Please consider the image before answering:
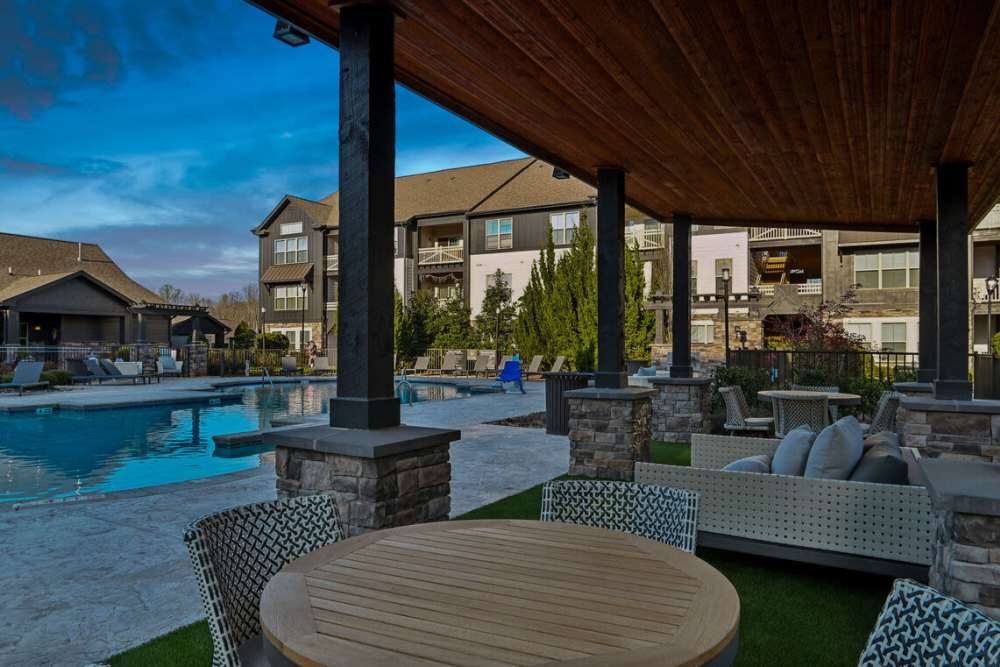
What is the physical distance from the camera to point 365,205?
3.45 meters

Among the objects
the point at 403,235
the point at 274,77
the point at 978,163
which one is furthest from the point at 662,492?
the point at 403,235

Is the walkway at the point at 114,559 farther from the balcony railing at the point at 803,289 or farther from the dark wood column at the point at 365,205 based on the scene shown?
the balcony railing at the point at 803,289

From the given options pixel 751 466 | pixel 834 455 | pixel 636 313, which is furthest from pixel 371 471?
pixel 636 313

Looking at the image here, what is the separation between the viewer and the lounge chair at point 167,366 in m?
20.6

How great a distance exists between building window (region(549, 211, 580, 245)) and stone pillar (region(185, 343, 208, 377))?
13.9 meters

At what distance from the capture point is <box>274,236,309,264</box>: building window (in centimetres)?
3206

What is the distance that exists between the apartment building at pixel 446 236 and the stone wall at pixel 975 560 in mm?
20352

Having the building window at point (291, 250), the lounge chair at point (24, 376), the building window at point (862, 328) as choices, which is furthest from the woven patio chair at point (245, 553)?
the building window at point (291, 250)

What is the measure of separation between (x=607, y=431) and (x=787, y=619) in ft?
10.8

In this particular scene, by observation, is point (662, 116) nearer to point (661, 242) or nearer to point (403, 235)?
point (661, 242)

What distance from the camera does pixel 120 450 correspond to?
8.95m

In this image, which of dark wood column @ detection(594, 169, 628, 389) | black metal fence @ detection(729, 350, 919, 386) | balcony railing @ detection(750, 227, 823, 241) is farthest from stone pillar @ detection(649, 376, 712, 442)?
balcony railing @ detection(750, 227, 823, 241)

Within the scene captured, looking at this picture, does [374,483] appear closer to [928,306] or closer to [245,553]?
[245,553]

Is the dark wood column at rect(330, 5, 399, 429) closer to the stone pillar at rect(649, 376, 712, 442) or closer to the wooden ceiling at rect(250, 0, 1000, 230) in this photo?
the wooden ceiling at rect(250, 0, 1000, 230)
